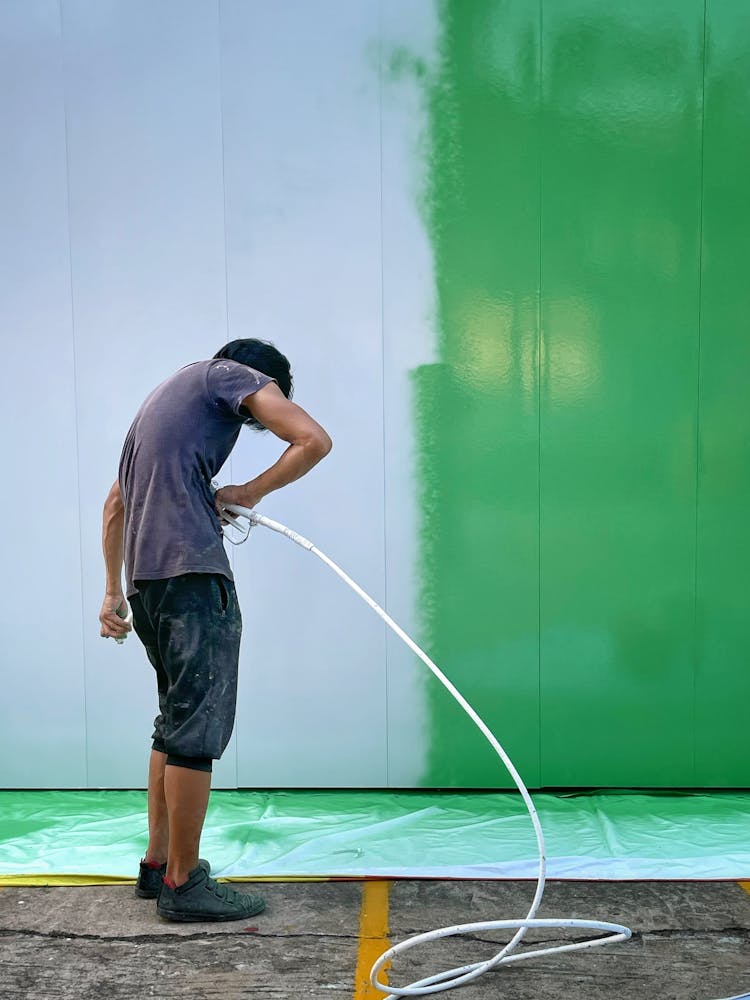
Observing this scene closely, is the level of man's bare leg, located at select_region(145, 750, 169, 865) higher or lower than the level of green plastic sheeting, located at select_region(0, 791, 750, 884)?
higher

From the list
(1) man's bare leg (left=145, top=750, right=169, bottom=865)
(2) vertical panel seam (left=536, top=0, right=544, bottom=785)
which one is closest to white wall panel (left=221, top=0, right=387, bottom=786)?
(2) vertical panel seam (left=536, top=0, right=544, bottom=785)

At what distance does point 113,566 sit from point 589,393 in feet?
6.33

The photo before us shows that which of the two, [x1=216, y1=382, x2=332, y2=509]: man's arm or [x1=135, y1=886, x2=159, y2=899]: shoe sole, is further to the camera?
[x1=135, y1=886, x2=159, y2=899]: shoe sole

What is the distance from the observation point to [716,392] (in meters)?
3.76

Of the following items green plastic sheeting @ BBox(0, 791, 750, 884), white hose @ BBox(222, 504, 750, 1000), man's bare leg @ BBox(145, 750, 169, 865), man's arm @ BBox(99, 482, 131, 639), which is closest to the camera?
white hose @ BBox(222, 504, 750, 1000)

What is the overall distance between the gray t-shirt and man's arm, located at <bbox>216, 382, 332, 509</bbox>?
42 millimetres

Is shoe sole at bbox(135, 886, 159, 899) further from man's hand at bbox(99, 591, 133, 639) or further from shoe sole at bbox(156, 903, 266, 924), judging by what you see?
man's hand at bbox(99, 591, 133, 639)

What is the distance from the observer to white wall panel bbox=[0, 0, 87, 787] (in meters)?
3.77

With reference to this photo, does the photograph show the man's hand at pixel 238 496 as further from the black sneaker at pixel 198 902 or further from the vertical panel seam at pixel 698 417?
the vertical panel seam at pixel 698 417

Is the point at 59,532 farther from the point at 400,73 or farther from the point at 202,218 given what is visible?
the point at 400,73

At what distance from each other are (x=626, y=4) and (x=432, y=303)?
134 centimetres

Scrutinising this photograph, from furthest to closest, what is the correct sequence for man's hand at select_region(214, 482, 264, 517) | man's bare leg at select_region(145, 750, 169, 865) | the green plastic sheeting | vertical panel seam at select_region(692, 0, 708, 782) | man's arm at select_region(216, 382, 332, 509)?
vertical panel seam at select_region(692, 0, 708, 782) < the green plastic sheeting < man's bare leg at select_region(145, 750, 169, 865) < man's hand at select_region(214, 482, 264, 517) < man's arm at select_region(216, 382, 332, 509)

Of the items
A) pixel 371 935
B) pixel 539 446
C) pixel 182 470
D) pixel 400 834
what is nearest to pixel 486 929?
pixel 371 935

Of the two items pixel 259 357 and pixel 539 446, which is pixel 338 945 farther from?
pixel 539 446
